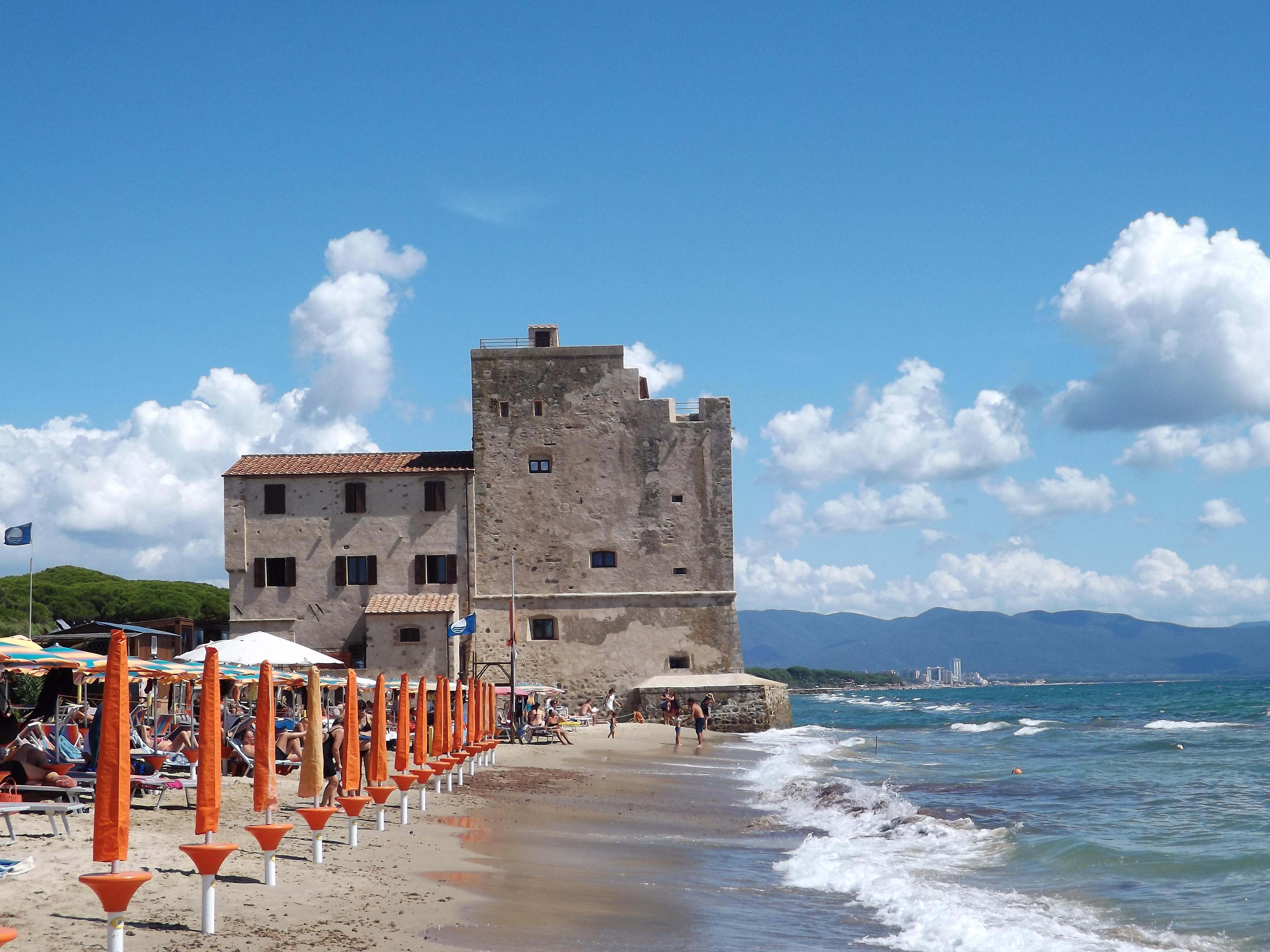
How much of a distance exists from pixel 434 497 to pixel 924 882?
2935cm

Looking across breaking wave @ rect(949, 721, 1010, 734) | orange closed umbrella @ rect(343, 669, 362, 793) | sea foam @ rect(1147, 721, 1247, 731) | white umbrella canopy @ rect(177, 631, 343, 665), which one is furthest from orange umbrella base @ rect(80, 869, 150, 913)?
sea foam @ rect(1147, 721, 1247, 731)

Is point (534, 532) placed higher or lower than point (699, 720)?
higher

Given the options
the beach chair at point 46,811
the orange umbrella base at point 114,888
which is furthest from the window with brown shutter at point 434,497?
the orange umbrella base at point 114,888

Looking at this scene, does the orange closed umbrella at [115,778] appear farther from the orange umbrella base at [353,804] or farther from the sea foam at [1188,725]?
the sea foam at [1188,725]

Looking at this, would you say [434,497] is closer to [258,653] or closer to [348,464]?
[348,464]

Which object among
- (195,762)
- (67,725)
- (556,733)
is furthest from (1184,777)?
(67,725)

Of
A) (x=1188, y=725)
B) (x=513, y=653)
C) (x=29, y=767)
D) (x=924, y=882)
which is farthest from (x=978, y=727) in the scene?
(x=29, y=767)

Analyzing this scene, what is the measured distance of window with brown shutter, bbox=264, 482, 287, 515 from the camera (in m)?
40.2

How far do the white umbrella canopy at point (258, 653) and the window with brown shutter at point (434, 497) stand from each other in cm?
1702

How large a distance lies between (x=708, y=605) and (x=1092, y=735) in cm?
1631

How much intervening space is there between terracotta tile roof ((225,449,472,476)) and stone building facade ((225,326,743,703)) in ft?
0.24

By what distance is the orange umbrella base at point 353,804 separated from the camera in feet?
40.1

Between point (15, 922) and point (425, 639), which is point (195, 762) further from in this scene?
point (425, 639)

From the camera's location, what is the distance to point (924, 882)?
13.2 metres
